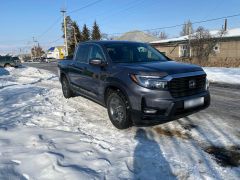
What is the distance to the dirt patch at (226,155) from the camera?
360 cm

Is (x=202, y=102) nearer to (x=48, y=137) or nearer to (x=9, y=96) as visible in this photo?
(x=48, y=137)

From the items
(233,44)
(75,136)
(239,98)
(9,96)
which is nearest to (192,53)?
(233,44)

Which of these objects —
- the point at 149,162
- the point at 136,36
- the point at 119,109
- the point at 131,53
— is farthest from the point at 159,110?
the point at 136,36

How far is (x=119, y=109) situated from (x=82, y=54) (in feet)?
8.31

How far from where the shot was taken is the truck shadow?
3.29 metres

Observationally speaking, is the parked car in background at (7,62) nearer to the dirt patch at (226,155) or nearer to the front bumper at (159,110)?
the front bumper at (159,110)

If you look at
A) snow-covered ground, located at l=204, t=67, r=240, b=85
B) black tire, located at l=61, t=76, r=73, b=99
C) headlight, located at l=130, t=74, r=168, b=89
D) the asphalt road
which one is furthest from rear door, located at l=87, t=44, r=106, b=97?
snow-covered ground, located at l=204, t=67, r=240, b=85

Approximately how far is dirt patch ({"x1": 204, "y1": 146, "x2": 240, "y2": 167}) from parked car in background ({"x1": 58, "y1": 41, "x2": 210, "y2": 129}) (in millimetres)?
887

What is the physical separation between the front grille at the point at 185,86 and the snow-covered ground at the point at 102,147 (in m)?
0.82

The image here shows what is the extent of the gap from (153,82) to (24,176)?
259 centimetres

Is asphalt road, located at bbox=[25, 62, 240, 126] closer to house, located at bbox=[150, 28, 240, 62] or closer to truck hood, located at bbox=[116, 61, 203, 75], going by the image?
truck hood, located at bbox=[116, 61, 203, 75]

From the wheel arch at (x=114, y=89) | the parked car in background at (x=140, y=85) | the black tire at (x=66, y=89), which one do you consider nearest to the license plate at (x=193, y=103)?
the parked car in background at (x=140, y=85)

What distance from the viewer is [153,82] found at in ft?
14.5

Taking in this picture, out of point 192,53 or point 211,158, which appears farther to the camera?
point 192,53
